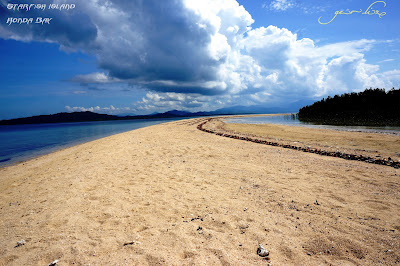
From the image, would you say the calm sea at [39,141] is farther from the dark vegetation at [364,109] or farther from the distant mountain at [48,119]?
the distant mountain at [48,119]

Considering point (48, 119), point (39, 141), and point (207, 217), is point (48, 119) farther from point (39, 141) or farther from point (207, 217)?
point (207, 217)

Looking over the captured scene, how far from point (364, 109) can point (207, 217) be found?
45.6 metres

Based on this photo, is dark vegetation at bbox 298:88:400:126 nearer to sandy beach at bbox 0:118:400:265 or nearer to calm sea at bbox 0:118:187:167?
sandy beach at bbox 0:118:400:265

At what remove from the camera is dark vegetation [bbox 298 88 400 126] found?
29.7m

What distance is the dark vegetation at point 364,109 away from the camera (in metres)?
29.7

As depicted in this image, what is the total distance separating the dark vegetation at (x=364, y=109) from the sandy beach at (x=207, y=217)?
1208 inches

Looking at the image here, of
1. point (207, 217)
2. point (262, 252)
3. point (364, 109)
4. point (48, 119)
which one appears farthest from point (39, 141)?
point (48, 119)

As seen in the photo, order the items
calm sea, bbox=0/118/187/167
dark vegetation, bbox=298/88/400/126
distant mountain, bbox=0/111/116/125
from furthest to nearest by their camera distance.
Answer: distant mountain, bbox=0/111/116/125, dark vegetation, bbox=298/88/400/126, calm sea, bbox=0/118/187/167

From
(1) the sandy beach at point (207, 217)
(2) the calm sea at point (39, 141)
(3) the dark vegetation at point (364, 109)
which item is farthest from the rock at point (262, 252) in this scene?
(3) the dark vegetation at point (364, 109)

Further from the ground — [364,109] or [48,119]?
[48,119]

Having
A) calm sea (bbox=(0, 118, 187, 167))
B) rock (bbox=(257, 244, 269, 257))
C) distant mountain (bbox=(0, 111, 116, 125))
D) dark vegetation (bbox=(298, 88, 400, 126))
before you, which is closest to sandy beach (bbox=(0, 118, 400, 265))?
rock (bbox=(257, 244, 269, 257))

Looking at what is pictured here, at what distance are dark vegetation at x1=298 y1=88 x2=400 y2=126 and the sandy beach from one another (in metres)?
30.7

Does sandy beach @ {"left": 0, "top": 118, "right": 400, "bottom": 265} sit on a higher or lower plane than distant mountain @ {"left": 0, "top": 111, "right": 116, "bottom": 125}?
lower

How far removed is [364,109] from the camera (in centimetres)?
3572
